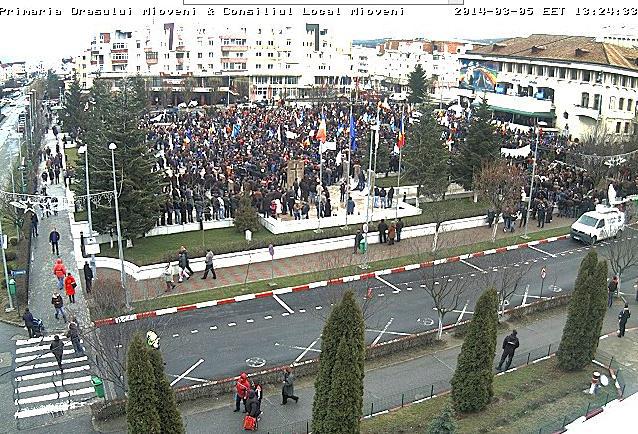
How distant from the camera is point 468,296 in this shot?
2056 centimetres

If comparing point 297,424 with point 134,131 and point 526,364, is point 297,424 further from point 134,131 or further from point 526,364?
point 134,131

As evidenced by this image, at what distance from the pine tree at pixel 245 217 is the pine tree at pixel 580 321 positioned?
13.8 meters

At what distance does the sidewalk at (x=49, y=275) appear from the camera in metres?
18.9

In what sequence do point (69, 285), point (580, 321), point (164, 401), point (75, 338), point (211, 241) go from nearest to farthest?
point (164, 401), point (580, 321), point (75, 338), point (69, 285), point (211, 241)

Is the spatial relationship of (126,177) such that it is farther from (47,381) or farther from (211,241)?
(47,381)

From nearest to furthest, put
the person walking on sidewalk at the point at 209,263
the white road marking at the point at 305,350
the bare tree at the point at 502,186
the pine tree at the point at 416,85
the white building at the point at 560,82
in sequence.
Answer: the white road marking at the point at 305,350 < the person walking on sidewalk at the point at 209,263 < the bare tree at the point at 502,186 < the white building at the point at 560,82 < the pine tree at the point at 416,85

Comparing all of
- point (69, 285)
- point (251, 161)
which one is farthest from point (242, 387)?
point (251, 161)

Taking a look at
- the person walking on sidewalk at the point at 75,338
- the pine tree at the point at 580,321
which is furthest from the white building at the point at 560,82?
the person walking on sidewalk at the point at 75,338

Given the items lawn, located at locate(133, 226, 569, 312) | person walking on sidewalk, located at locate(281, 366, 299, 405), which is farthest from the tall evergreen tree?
person walking on sidewalk, located at locate(281, 366, 299, 405)

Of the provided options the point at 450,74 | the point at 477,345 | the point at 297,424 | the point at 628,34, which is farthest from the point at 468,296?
the point at 450,74

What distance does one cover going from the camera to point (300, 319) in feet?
61.3

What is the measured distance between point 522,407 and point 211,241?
15051 mm

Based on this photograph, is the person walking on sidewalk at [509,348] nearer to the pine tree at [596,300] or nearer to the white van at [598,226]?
the pine tree at [596,300]

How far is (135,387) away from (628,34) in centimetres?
8278
